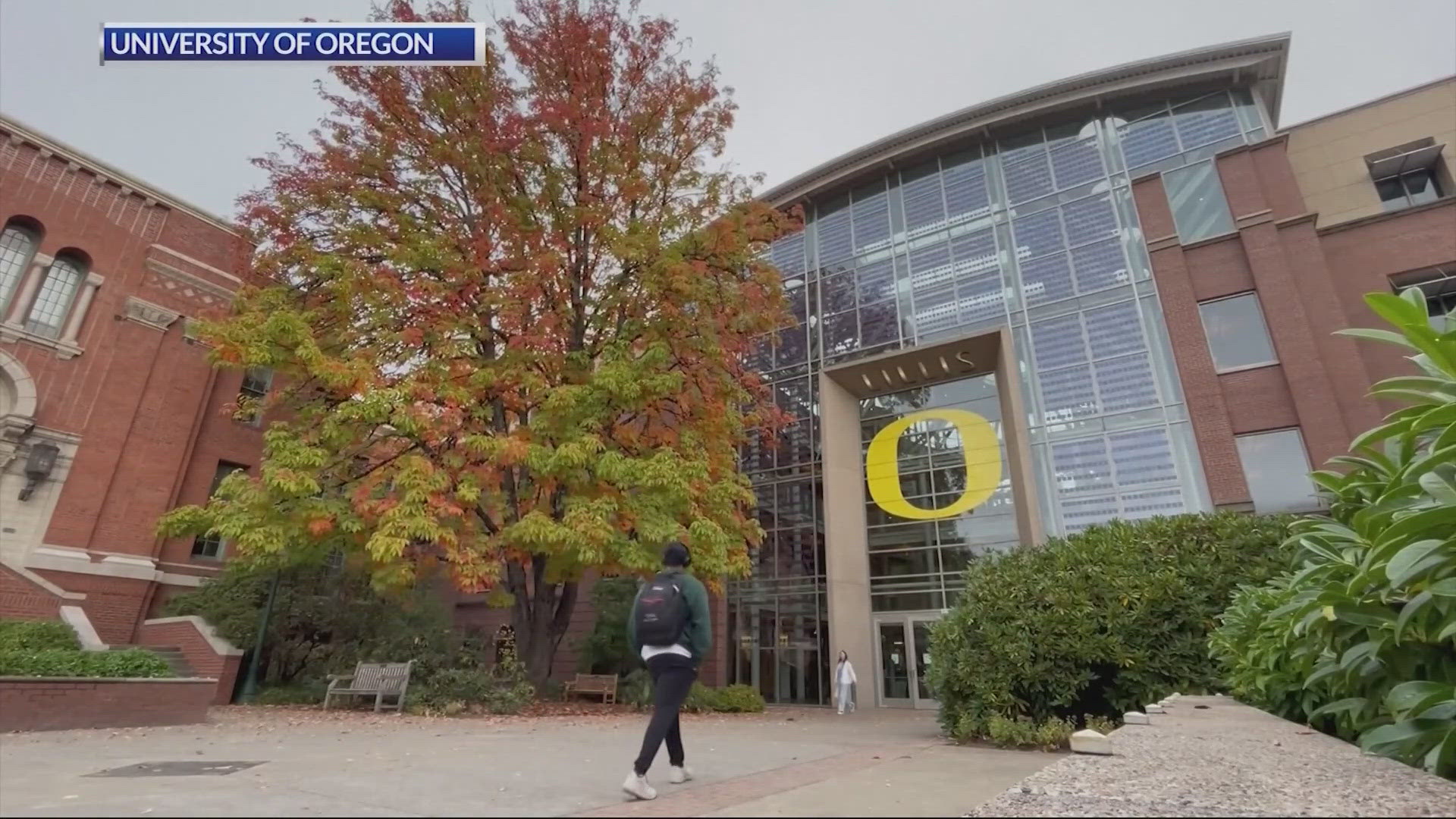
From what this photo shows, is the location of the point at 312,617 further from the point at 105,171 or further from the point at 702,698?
the point at 105,171

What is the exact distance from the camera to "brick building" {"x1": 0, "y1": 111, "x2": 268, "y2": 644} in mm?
15812

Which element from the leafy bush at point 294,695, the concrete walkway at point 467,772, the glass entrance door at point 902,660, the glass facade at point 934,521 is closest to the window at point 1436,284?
the glass facade at point 934,521

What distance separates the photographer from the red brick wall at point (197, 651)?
1438cm

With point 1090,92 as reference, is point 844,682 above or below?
below

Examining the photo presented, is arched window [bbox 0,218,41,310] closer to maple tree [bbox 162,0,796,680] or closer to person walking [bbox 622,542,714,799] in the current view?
maple tree [bbox 162,0,796,680]

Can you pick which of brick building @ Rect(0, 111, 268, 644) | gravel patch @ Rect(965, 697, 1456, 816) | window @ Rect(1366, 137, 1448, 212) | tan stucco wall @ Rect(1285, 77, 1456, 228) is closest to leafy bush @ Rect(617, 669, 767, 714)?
brick building @ Rect(0, 111, 268, 644)

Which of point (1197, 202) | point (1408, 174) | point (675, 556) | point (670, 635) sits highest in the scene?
point (1408, 174)

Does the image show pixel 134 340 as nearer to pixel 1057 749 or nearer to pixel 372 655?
pixel 372 655

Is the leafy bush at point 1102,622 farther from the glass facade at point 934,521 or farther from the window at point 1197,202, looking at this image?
the window at point 1197,202

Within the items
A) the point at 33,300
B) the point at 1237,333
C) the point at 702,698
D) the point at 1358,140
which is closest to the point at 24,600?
the point at 33,300

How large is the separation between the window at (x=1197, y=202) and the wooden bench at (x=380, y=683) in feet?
68.5

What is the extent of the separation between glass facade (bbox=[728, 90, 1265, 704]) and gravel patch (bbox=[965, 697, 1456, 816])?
13.6 meters

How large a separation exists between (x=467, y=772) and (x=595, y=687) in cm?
1189

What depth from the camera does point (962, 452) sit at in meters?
20.8
